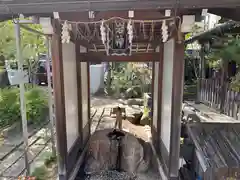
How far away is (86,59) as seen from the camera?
5.61 meters

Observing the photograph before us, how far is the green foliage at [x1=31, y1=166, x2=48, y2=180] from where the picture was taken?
411cm

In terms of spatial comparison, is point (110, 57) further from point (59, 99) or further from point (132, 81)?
point (132, 81)

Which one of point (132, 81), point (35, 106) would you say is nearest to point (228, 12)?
point (35, 106)

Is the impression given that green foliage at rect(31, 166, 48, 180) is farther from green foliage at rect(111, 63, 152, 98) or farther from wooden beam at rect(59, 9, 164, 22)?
green foliage at rect(111, 63, 152, 98)

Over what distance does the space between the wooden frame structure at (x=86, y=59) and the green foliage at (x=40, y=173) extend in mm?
415

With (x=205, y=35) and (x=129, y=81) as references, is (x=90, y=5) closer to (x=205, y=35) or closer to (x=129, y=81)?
(x=205, y=35)

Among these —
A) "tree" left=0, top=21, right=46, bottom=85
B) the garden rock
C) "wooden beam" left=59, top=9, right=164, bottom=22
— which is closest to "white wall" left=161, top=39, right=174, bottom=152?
the garden rock

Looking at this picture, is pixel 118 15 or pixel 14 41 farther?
pixel 14 41

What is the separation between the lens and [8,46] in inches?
286

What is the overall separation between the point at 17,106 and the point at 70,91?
3.06 metres

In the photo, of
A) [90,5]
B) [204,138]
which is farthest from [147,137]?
[90,5]

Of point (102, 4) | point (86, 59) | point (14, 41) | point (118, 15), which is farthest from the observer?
point (14, 41)

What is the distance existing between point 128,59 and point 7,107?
4270 mm

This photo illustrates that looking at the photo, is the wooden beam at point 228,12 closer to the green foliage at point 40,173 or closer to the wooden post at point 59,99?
the wooden post at point 59,99
